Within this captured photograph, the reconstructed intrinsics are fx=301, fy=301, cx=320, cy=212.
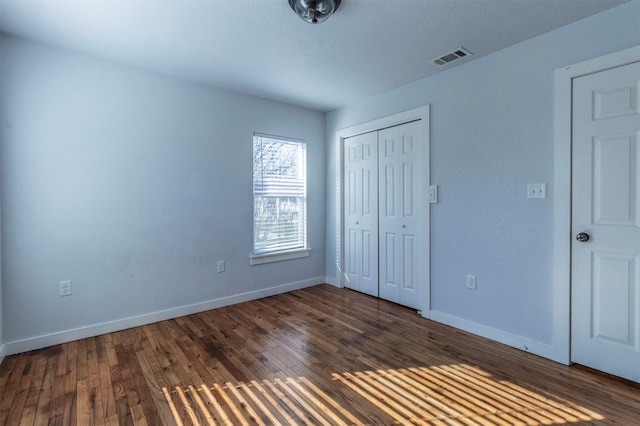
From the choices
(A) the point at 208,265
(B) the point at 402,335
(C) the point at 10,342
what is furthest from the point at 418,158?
(C) the point at 10,342

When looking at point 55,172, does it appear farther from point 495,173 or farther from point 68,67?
point 495,173

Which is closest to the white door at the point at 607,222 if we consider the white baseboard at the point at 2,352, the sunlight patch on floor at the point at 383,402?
the sunlight patch on floor at the point at 383,402

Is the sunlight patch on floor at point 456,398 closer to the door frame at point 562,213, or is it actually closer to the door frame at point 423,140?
the door frame at point 562,213

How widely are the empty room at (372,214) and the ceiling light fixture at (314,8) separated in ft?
0.04

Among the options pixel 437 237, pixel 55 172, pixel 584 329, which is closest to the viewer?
pixel 584 329

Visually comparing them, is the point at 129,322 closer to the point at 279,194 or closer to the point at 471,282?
the point at 279,194

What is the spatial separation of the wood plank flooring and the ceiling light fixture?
Answer: 2.45 meters

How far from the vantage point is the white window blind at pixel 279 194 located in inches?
151

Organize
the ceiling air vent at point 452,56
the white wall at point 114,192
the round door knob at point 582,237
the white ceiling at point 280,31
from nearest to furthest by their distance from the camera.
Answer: the white ceiling at point 280,31 → the round door knob at point 582,237 → the white wall at point 114,192 → the ceiling air vent at point 452,56

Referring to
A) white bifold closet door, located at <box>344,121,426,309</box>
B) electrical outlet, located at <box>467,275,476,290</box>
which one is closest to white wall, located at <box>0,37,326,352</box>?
white bifold closet door, located at <box>344,121,426,309</box>

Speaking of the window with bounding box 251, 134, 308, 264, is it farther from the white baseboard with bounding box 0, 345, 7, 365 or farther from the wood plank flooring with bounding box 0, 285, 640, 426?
the white baseboard with bounding box 0, 345, 7, 365

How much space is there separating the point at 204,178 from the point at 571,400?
3.56 m

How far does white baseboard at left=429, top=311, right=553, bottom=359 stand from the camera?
236 cm

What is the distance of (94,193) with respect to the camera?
2732 millimetres
